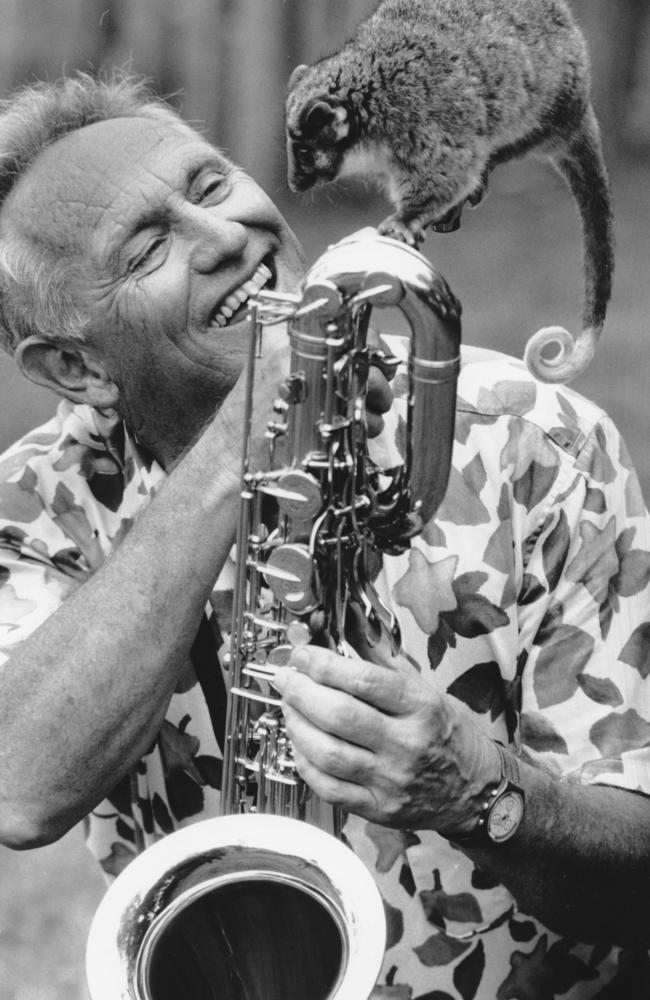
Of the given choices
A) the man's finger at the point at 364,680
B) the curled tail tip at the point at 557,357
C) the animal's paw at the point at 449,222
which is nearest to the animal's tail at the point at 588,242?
the curled tail tip at the point at 557,357

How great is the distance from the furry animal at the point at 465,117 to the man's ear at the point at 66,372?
55cm

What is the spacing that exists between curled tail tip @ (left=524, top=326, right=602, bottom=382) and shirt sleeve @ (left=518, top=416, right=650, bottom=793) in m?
0.27

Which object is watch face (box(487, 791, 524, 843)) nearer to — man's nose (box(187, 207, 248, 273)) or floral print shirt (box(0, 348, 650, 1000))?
floral print shirt (box(0, 348, 650, 1000))

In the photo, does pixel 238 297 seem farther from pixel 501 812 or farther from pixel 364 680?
pixel 501 812

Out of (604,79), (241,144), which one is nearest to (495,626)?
(604,79)

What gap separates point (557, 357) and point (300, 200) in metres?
1.99

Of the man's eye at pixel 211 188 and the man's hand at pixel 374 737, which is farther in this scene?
the man's eye at pixel 211 188

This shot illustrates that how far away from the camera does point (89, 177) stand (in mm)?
1960

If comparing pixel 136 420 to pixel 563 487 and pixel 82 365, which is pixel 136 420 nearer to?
A: pixel 82 365

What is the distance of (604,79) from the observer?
9.94 feet

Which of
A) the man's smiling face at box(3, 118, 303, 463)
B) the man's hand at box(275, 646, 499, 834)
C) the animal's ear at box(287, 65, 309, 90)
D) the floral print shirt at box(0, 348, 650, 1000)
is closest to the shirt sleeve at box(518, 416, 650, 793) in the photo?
the floral print shirt at box(0, 348, 650, 1000)

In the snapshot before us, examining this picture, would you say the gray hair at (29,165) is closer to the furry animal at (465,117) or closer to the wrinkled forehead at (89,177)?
the wrinkled forehead at (89,177)

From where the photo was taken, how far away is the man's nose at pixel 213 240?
1.87 m

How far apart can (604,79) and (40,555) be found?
6.21 feet
